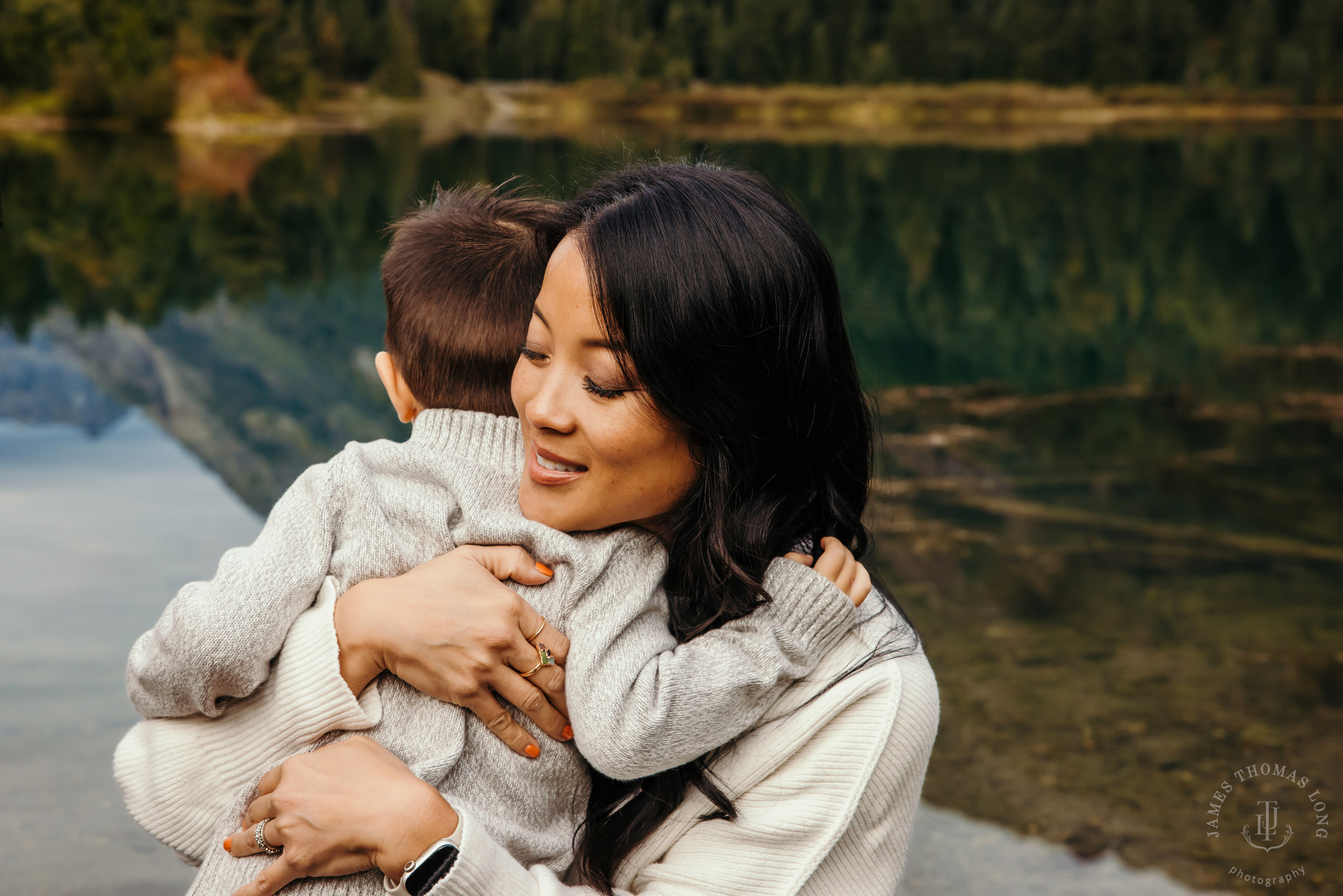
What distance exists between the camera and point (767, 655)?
1616 mm

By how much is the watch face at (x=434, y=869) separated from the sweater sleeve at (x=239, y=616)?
0.36 metres

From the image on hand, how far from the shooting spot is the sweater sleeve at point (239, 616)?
62.6 inches

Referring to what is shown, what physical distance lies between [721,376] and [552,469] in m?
0.28

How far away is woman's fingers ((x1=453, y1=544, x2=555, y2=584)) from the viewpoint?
5.71 ft

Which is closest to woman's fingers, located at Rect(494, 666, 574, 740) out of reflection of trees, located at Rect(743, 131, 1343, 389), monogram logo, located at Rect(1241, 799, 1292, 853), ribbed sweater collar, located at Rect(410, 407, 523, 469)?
ribbed sweater collar, located at Rect(410, 407, 523, 469)

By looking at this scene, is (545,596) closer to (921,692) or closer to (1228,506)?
(921,692)

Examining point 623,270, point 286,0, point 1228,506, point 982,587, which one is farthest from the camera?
point 286,0

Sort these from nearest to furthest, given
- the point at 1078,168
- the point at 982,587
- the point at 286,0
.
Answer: the point at 982,587 → the point at 1078,168 → the point at 286,0

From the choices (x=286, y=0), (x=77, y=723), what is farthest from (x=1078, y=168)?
(x=286, y=0)

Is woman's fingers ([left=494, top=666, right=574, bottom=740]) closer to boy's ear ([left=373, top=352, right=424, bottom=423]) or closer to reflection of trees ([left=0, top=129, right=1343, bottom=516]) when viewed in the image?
boy's ear ([left=373, top=352, right=424, bottom=423])

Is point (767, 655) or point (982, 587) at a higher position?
point (767, 655)

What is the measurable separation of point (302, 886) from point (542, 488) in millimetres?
634

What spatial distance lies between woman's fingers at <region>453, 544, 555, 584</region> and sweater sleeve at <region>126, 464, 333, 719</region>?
218 millimetres

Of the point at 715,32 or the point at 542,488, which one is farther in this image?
the point at 715,32
